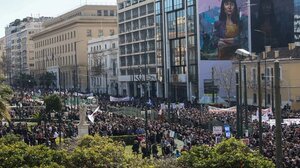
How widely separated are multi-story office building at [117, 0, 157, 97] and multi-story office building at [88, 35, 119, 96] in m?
2.77

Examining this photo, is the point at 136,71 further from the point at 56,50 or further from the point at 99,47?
the point at 56,50

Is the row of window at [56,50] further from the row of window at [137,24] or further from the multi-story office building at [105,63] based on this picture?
the row of window at [137,24]

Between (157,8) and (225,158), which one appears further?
(157,8)

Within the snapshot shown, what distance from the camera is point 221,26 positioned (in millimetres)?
80750

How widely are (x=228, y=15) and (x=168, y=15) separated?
1157cm

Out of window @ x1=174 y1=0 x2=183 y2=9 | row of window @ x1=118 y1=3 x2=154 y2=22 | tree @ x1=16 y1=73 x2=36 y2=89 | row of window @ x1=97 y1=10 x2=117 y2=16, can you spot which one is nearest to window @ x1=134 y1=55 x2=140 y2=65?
row of window @ x1=118 y1=3 x2=154 y2=22

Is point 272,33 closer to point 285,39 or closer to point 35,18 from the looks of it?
point 285,39

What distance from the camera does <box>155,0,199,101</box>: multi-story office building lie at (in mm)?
83625

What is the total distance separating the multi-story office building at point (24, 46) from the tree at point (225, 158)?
158m

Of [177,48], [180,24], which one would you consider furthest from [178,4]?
[177,48]

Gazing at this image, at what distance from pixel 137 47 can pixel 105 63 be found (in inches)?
563

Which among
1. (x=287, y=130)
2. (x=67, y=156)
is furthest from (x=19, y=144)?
(x=287, y=130)

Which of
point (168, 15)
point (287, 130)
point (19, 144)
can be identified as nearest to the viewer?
point (19, 144)

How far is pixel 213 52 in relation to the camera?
8119 cm
